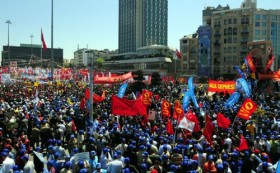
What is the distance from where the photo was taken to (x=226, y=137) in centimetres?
1267

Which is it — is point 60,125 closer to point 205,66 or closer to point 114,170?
point 114,170

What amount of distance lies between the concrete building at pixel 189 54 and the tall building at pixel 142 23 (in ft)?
167

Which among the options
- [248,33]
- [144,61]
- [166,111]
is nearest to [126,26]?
[144,61]

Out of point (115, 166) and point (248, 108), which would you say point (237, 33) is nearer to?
point (248, 108)

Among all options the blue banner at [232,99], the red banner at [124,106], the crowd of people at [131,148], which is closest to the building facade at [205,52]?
the crowd of people at [131,148]

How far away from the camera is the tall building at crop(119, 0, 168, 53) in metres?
143

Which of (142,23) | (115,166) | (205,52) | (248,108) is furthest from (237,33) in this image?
(115,166)

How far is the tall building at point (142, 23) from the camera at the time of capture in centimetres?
14275

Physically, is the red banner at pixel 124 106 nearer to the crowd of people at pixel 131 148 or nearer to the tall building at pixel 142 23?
the crowd of people at pixel 131 148

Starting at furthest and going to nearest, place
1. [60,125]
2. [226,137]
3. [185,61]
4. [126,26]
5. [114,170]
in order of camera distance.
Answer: [126,26]
[185,61]
[60,125]
[226,137]
[114,170]

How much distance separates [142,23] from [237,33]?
65974 mm

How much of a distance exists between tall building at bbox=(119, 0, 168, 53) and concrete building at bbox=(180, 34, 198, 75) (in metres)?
51.0

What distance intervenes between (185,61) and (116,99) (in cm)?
7826

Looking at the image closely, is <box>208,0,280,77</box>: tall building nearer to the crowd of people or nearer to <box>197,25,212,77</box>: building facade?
<box>197,25,212,77</box>: building facade
